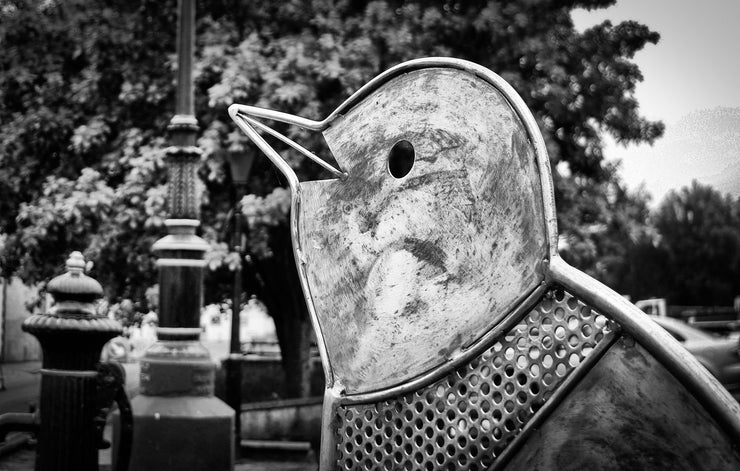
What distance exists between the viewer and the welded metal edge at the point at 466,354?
1493 millimetres

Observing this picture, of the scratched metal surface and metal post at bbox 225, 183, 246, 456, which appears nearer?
the scratched metal surface

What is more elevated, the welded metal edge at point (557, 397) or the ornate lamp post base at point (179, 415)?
the welded metal edge at point (557, 397)

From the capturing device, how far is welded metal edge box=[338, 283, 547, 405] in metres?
1.49

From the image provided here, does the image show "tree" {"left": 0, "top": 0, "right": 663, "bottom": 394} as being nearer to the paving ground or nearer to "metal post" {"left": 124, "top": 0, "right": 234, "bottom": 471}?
"metal post" {"left": 124, "top": 0, "right": 234, "bottom": 471}

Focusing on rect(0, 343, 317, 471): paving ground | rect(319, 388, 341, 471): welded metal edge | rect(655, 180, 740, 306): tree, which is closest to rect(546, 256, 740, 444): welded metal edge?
rect(319, 388, 341, 471): welded metal edge

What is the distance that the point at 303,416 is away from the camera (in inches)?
430

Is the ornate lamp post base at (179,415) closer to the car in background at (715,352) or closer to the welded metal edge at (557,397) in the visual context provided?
the welded metal edge at (557,397)

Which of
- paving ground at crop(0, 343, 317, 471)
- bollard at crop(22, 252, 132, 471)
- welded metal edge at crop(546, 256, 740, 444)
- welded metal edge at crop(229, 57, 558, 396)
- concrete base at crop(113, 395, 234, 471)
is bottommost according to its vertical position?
paving ground at crop(0, 343, 317, 471)

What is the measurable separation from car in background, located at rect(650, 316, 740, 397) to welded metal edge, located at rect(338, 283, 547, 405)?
8.51 m

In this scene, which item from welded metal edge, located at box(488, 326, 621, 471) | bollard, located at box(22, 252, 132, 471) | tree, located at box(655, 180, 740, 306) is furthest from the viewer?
tree, located at box(655, 180, 740, 306)

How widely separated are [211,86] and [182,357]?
15.5ft

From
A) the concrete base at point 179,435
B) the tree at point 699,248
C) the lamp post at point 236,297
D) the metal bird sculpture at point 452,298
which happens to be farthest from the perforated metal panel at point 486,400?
the tree at point 699,248

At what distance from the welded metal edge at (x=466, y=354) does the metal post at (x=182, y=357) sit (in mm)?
4978

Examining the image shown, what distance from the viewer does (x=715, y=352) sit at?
31.6ft
